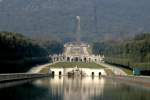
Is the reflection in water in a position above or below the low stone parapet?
below

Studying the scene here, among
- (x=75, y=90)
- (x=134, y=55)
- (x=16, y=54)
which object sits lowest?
(x=75, y=90)

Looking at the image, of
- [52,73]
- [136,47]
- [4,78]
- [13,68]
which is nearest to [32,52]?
[52,73]

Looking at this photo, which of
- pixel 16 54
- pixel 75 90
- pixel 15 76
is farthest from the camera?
pixel 16 54

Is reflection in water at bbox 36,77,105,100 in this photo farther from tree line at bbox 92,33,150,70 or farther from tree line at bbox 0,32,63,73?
tree line at bbox 92,33,150,70

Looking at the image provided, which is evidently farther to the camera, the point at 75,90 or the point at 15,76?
the point at 15,76

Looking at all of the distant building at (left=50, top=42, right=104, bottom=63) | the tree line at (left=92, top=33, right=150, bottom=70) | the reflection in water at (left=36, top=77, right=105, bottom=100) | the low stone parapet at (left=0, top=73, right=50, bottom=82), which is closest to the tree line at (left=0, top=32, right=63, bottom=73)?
the low stone parapet at (left=0, top=73, right=50, bottom=82)

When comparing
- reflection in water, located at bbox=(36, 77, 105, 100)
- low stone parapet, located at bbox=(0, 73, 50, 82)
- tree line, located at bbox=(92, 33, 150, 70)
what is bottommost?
reflection in water, located at bbox=(36, 77, 105, 100)

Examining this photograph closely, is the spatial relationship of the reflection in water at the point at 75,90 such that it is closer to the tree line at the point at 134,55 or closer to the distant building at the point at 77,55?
the tree line at the point at 134,55

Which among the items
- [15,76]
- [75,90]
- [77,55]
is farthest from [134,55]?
[77,55]

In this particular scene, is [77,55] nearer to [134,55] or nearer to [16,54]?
[134,55]

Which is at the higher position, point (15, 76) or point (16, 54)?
point (16, 54)

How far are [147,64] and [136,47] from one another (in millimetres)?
19141

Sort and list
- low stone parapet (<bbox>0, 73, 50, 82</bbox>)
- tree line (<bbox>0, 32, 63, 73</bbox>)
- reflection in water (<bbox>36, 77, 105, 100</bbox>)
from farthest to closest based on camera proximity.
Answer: tree line (<bbox>0, 32, 63, 73</bbox>)
low stone parapet (<bbox>0, 73, 50, 82</bbox>)
reflection in water (<bbox>36, 77, 105, 100</bbox>)

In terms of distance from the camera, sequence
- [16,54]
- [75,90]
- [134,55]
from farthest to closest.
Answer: [134,55] < [16,54] < [75,90]
